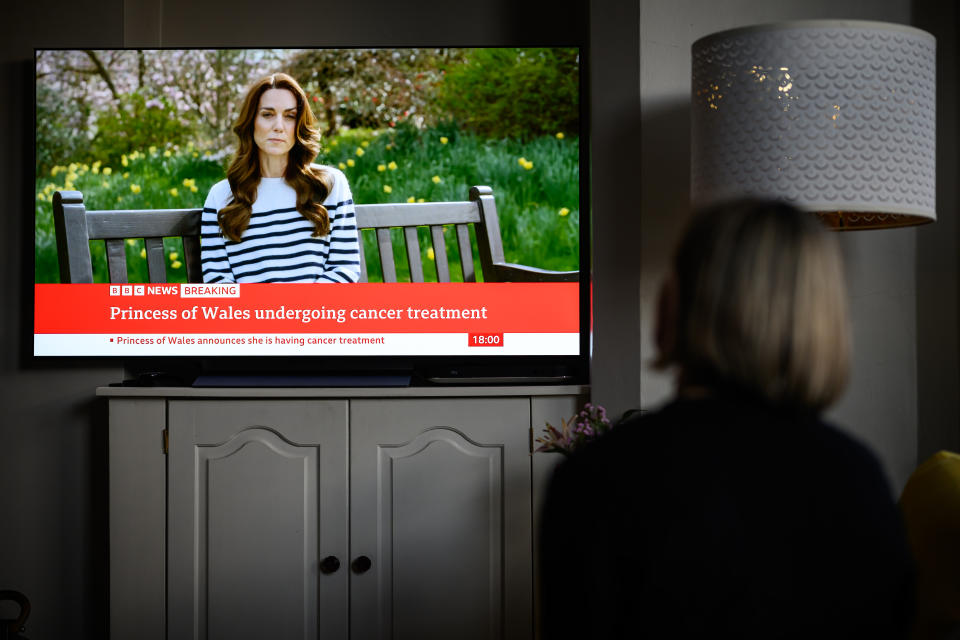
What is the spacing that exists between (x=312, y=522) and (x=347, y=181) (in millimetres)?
955

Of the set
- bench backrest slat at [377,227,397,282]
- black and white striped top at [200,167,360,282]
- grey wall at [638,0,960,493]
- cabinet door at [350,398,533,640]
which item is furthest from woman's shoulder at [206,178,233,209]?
grey wall at [638,0,960,493]

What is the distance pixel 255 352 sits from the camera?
7.39 ft

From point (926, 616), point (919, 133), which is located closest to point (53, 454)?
point (926, 616)

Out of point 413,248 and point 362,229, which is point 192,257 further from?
point 413,248

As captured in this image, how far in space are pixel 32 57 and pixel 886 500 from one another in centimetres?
253

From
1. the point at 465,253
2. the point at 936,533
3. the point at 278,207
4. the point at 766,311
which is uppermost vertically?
the point at 278,207

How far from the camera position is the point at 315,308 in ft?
7.41

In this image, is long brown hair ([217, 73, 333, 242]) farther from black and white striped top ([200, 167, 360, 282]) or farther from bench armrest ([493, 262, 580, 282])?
bench armrest ([493, 262, 580, 282])

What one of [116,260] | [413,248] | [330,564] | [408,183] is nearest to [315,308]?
[413,248]

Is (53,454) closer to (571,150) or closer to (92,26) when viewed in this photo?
(92,26)

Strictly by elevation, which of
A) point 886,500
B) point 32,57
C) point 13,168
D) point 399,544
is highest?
point 32,57

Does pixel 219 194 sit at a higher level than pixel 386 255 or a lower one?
higher

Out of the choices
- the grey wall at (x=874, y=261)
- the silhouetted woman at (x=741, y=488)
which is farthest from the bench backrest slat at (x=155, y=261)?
the silhouetted woman at (x=741, y=488)

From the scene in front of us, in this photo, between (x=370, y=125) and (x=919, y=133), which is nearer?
(x=919, y=133)
